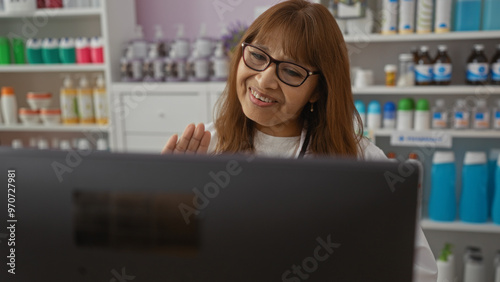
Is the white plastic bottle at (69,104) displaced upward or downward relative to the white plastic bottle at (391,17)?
downward

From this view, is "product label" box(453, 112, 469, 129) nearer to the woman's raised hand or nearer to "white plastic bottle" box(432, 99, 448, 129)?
"white plastic bottle" box(432, 99, 448, 129)

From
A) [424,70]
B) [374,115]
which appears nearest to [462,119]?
[424,70]

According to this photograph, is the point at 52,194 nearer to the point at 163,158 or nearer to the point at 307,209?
the point at 163,158

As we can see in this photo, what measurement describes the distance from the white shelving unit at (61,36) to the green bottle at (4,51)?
8cm

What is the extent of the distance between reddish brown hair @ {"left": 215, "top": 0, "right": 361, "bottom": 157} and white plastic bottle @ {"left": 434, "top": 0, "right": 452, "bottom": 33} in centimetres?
115

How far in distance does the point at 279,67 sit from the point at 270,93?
0.23 feet

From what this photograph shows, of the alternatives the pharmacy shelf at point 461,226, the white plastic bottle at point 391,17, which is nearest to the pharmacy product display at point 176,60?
the white plastic bottle at point 391,17

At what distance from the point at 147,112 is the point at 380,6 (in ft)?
4.58

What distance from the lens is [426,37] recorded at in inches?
84.7

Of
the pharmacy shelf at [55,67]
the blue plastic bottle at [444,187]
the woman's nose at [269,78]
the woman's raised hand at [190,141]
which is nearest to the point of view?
the woman's raised hand at [190,141]

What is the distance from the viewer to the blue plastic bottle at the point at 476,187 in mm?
2260

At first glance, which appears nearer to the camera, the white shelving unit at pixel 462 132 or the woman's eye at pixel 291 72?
the woman's eye at pixel 291 72

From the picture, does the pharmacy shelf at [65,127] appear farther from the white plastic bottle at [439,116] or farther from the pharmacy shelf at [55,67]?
the white plastic bottle at [439,116]

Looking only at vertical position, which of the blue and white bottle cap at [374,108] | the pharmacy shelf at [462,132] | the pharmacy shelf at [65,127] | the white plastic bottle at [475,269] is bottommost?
the white plastic bottle at [475,269]
